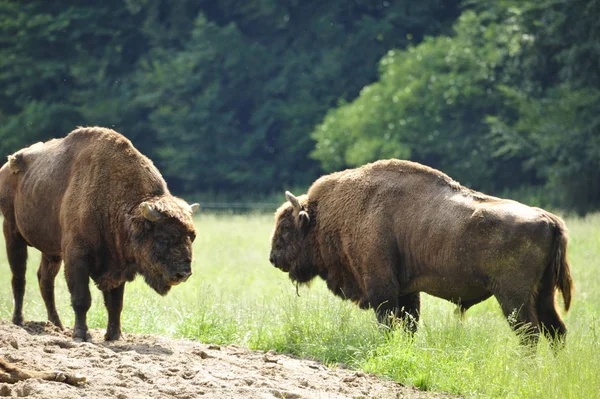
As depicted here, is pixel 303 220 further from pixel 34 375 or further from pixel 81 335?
pixel 34 375

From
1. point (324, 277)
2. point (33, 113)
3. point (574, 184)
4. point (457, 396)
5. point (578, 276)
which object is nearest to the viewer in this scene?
point (457, 396)

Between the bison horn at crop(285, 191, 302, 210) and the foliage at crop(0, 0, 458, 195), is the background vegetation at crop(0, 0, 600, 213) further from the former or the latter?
the bison horn at crop(285, 191, 302, 210)

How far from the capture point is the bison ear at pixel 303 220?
38.7 feet

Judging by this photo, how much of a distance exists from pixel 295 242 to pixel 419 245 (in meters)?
1.97

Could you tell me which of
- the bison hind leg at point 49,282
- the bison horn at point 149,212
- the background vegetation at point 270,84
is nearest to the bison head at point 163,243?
the bison horn at point 149,212

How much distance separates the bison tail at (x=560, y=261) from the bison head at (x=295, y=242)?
315 centimetres

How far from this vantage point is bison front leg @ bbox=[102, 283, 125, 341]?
33.6 feet

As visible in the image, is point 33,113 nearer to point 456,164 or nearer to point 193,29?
point 193,29

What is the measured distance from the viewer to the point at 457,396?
8664mm

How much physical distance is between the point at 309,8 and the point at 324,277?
3965 centimetres

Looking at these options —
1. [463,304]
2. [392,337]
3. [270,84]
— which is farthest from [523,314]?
[270,84]

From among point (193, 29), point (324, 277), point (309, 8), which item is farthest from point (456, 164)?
point (324, 277)

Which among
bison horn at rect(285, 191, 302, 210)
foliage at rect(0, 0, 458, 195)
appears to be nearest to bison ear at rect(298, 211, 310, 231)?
bison horn at rect(285, 191, 302, 210)

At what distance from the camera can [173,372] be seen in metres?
8.25
